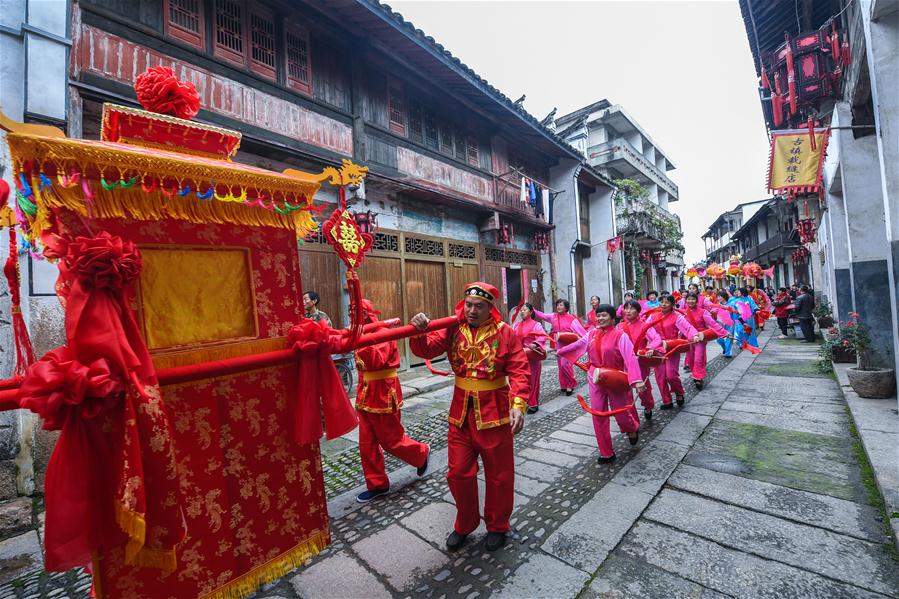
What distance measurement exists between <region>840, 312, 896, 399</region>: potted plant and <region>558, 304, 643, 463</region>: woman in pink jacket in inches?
148

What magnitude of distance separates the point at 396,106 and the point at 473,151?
315 cm

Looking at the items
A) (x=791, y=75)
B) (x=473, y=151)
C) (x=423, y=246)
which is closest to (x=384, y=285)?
(x=423, y=246)

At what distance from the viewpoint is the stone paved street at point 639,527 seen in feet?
8.45

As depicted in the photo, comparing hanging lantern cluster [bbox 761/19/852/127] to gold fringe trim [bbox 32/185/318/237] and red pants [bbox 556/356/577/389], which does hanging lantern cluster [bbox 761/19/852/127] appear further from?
gold fringe trim [bbox 32/185/318/237]

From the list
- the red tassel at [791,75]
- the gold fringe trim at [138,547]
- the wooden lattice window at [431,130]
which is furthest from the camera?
the wooden lattice window at [431,130]

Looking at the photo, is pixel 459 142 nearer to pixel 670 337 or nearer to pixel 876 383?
pixel 670 337

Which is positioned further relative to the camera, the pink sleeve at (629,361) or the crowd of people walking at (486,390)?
the pink sleeve at (629,361)

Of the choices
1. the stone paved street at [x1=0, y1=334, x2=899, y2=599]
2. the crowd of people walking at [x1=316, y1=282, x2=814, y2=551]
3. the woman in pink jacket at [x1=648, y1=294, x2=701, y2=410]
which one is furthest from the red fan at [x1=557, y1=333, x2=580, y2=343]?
the stone paved street at [x1=0, y1=334, x2=899, y2=599]

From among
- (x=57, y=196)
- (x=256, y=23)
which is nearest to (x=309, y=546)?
(x=57, y=196)

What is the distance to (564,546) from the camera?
2.96 m

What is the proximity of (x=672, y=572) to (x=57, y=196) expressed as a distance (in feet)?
13.1

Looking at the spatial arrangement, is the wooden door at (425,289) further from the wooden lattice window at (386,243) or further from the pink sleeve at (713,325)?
the pink sleeve at (713,325)

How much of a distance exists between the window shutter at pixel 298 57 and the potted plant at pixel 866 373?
10.2m

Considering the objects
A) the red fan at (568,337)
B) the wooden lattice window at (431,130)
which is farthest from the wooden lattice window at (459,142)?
the red fan at (568,337)
